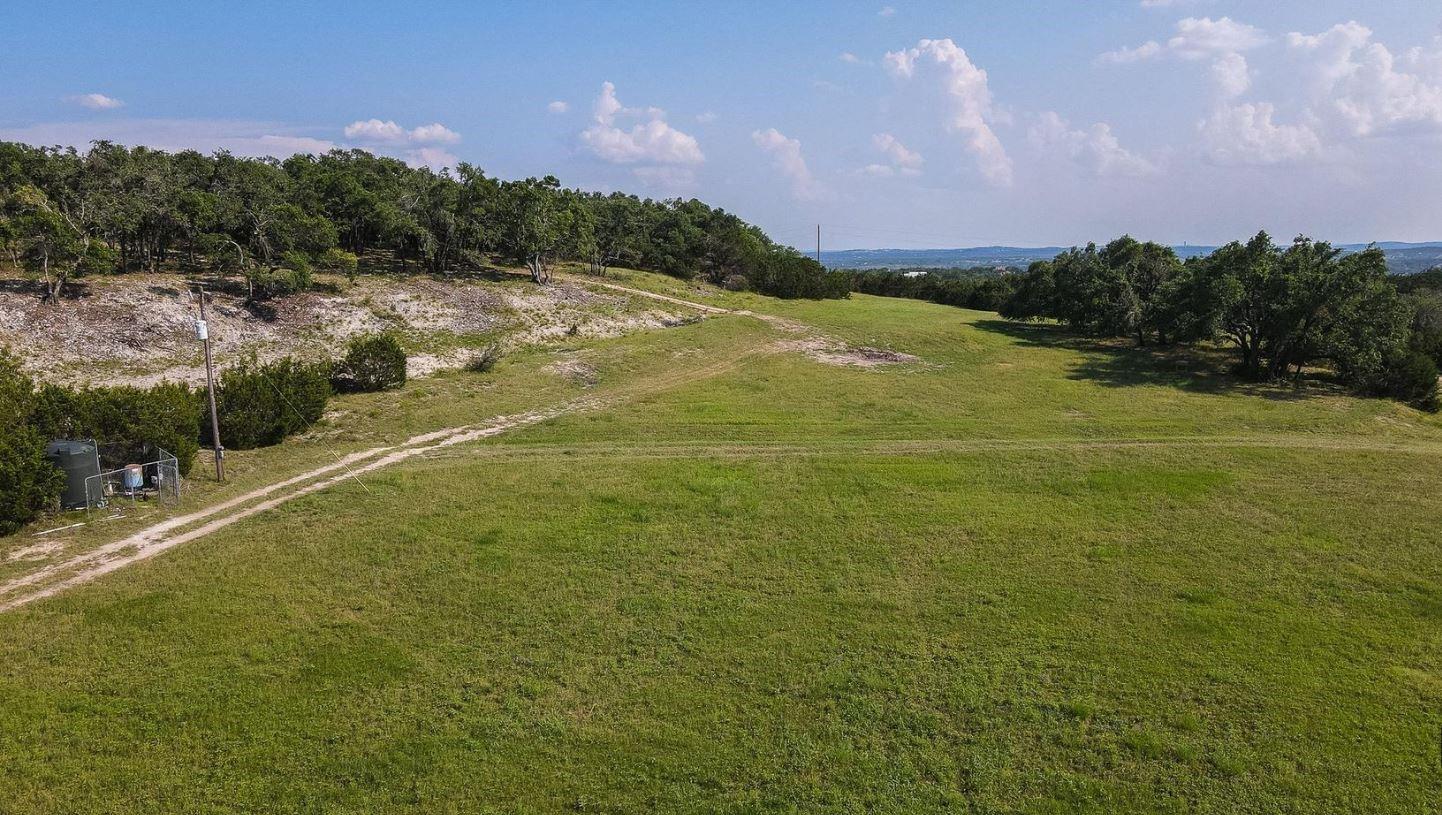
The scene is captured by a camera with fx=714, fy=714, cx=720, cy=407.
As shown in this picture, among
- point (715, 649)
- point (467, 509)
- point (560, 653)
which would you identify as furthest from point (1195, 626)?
point (467, 509)

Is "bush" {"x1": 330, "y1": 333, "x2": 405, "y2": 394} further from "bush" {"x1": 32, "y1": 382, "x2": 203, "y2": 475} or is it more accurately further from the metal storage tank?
the metal storage tank

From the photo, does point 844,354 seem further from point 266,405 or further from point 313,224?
point 313,224

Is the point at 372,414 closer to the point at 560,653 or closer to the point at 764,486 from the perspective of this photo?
the point at 764,486

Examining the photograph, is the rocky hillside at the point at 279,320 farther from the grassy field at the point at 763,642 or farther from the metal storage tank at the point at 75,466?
the grassy field at the point at 763,642

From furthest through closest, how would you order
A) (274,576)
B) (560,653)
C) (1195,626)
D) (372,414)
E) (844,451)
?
1. (372,414)
2. (844,451)
3. (274,576)
4. (1195,626)
5. (560,653)

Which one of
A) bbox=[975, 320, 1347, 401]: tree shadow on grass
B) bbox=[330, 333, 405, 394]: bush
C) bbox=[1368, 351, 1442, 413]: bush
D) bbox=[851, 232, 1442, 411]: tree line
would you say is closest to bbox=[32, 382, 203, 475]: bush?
bbox=[330, 333, 405, 394]: bush

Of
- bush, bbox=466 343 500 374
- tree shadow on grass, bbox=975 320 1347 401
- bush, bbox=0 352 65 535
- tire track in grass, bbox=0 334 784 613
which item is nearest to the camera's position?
tire track in grass, bbox=0 334 784 613

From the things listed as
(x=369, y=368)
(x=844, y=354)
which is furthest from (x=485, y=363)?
(x=844, y=354)
